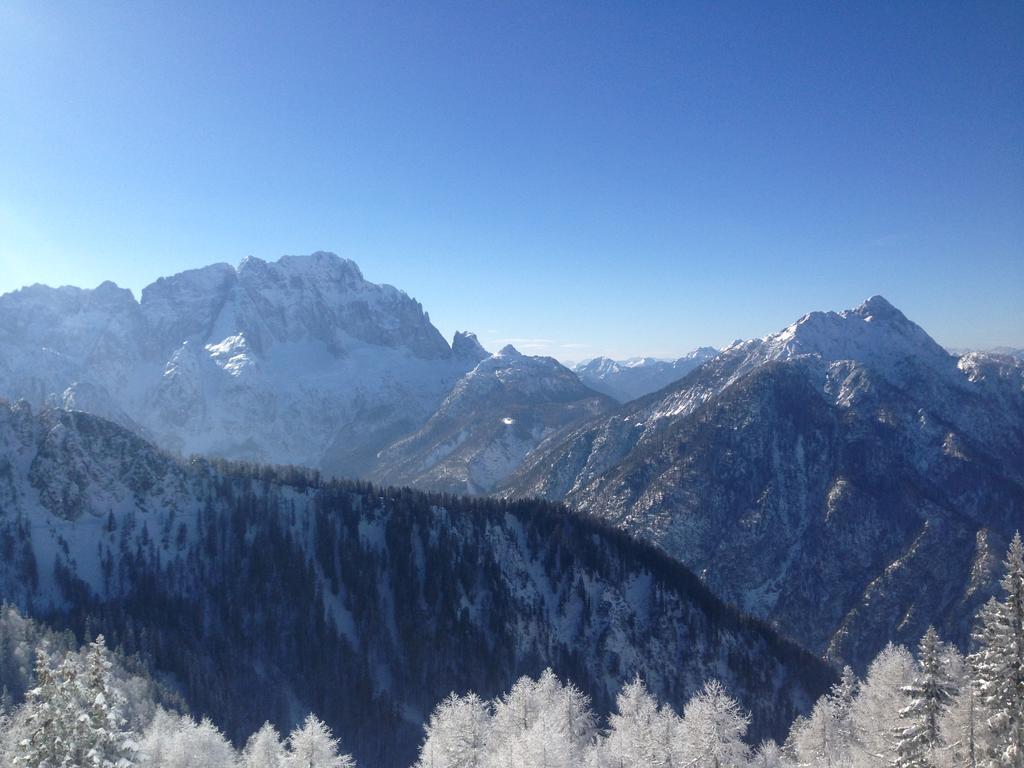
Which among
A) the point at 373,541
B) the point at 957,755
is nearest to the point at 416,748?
the point at 373,541

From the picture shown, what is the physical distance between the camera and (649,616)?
181 meters

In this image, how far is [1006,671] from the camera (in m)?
38.5

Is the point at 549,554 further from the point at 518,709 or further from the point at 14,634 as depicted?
the point at 14,634

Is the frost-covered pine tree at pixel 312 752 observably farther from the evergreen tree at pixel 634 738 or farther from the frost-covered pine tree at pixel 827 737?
the frost-covered pine tree at pixel 827 737

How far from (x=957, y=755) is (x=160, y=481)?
17623 centimetres

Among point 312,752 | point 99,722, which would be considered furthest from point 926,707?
point 312,752

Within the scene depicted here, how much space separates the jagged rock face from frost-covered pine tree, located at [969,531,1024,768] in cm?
11873

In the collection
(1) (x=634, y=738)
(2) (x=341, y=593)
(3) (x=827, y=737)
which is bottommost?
(2) (x=341, y=593)

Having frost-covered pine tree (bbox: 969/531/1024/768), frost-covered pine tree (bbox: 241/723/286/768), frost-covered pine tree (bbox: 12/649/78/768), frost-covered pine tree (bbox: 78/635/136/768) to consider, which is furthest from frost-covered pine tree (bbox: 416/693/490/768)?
frost-covered pine tree (bbox: 12/649/78/768)

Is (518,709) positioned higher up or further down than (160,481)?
further down

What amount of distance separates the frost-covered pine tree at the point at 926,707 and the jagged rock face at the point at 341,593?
11152cm

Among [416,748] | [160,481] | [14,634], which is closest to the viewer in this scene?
[14,634]

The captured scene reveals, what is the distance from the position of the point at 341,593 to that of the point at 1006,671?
152980 mm

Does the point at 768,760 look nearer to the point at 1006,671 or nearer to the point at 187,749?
the point at 1006,671
